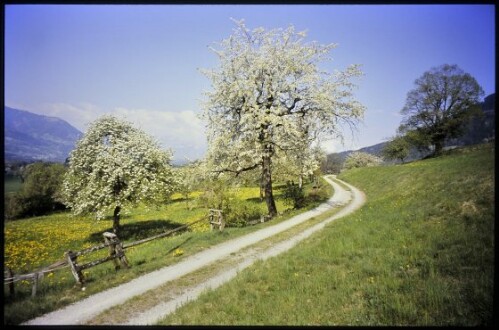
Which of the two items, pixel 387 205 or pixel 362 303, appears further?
pixel 387 205

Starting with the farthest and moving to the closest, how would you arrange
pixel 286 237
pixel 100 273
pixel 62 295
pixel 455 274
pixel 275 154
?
pixel 275 154 → pixel 286 237 → pixel 100 273 → pixel 62 295 → pixel 455 274

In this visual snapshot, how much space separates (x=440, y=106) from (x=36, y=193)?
70.9m

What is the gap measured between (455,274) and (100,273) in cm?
1217

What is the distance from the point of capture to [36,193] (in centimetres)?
5384

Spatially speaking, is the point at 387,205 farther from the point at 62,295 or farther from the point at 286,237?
the point at 62,295

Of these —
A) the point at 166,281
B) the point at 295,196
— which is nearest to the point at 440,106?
the point at 295,196

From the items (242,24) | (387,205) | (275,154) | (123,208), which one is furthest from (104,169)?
(387,205)

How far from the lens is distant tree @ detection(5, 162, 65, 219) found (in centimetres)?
5250

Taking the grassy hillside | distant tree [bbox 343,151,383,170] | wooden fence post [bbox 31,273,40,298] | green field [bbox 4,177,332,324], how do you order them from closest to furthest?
the grassy hillside < green field [bbox 4,177,332,324] < wooden fence post [bbox 31,273,40,298] < distant tree [bbox 343,151,383,170]

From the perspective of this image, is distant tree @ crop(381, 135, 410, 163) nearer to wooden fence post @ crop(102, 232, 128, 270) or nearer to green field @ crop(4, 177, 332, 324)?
green field @ crop(4, 177, 332, 324)

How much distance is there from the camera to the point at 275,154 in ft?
75.9

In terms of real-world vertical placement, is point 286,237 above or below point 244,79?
below

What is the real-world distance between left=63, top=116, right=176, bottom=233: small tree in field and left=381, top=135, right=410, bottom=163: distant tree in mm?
54936

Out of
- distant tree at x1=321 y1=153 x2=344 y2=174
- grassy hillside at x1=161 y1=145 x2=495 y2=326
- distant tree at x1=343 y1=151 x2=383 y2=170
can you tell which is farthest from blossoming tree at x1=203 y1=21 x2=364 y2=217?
distant tree at x1=321 y1=153 x2=344 y2=174
